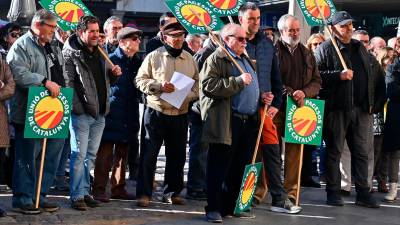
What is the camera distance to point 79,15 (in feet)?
26.5

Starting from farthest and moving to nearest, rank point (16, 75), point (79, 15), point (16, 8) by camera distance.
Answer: point (16, 8) < point (79, 15) < point (16, 75)

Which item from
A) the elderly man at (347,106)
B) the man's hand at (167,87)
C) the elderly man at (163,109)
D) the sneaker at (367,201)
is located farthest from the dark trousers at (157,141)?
the sneaker at (367,201)

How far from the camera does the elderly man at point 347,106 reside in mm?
8266

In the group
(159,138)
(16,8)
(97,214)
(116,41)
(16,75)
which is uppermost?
(16,8)

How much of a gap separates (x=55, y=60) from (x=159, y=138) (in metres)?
1.43

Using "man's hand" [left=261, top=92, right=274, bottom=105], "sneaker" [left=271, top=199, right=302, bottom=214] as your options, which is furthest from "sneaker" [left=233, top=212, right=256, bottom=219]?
"man's hand" [left=261, top=92, right=274, bottom=105]

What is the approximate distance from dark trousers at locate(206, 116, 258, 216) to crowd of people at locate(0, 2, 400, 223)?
0.01 metres

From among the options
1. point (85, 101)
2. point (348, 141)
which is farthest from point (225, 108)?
point (348, 141)

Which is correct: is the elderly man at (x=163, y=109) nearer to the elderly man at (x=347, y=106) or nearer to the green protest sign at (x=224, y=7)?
the green protest sign at (x=224, y=7)

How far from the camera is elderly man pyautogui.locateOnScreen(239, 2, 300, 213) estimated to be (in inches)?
297

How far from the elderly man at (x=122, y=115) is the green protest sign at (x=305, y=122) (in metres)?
1.76

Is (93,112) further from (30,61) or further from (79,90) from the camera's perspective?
(30,61)

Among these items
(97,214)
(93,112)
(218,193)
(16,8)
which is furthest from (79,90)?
(16,8)

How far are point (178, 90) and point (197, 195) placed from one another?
4.82ft
